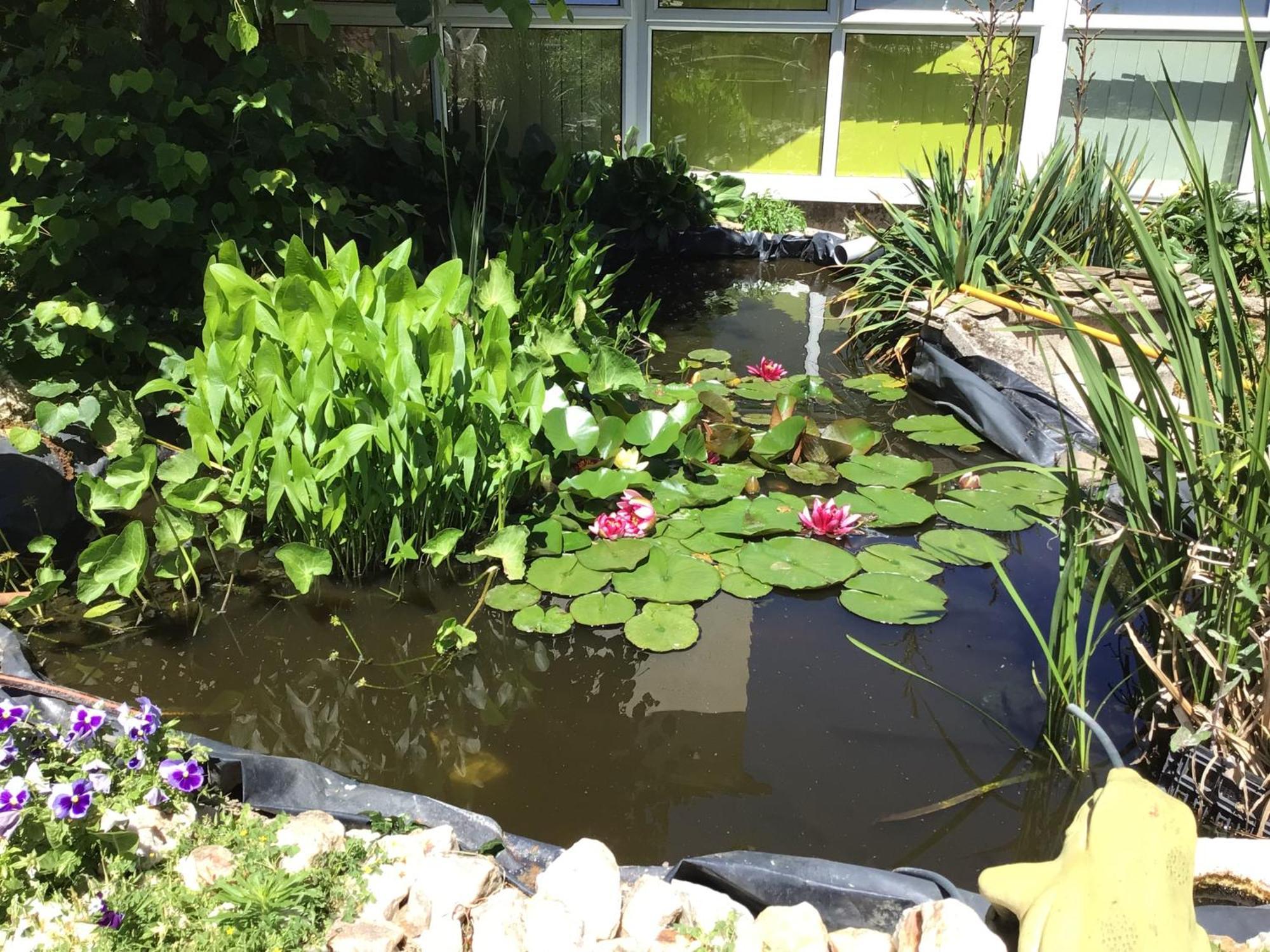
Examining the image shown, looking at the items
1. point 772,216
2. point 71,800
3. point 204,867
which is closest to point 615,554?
point 204,867

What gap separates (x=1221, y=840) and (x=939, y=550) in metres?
1.09

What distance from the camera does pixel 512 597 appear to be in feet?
7.45

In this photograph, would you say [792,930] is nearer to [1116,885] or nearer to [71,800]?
[1116,885]

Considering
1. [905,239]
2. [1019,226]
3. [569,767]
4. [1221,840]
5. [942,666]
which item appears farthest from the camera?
[905,239]

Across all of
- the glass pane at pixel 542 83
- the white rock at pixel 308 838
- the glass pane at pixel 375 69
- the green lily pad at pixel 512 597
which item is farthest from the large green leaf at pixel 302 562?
the glass pane at pixel 542 83

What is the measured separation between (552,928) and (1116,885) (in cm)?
69

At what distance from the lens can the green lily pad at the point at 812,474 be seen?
2.82 meters

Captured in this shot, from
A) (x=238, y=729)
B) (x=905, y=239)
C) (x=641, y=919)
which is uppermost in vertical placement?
(x=905, y=239)

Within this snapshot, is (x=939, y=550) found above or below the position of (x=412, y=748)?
above

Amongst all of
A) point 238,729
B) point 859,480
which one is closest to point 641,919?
point 238,729

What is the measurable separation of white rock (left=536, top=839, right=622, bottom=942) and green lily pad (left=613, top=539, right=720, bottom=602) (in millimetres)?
904

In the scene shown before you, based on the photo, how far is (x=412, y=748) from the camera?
→ 187 centimetres

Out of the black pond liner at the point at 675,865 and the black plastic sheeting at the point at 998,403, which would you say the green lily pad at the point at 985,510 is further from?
the black pond liner at the point at 675,865

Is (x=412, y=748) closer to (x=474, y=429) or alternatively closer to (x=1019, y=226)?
(x=474, y=429)
